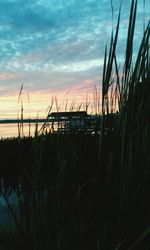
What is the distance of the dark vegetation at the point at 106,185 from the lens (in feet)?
6.78

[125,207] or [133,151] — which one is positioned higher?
[133,151]

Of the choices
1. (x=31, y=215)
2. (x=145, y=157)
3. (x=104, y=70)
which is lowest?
(x=31, y=215)

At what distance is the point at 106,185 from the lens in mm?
2219

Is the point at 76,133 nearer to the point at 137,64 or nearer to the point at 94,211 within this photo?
the point at 94,211

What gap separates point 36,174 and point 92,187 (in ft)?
1.74

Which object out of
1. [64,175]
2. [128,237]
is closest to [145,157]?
[128,237]

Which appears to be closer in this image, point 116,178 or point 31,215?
point 116,178

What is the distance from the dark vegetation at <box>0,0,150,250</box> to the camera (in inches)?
81.4

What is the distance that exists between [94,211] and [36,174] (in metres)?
0.57

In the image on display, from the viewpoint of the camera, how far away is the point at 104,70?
84.9 inches

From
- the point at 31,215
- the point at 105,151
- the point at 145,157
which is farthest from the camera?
the point at 31,215

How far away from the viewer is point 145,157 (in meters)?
2.06

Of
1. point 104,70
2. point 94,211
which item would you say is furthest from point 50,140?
point 104,70

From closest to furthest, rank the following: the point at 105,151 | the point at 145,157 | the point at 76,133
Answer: the point at 145,157 < the point at 105,151 < the point at 76,133
